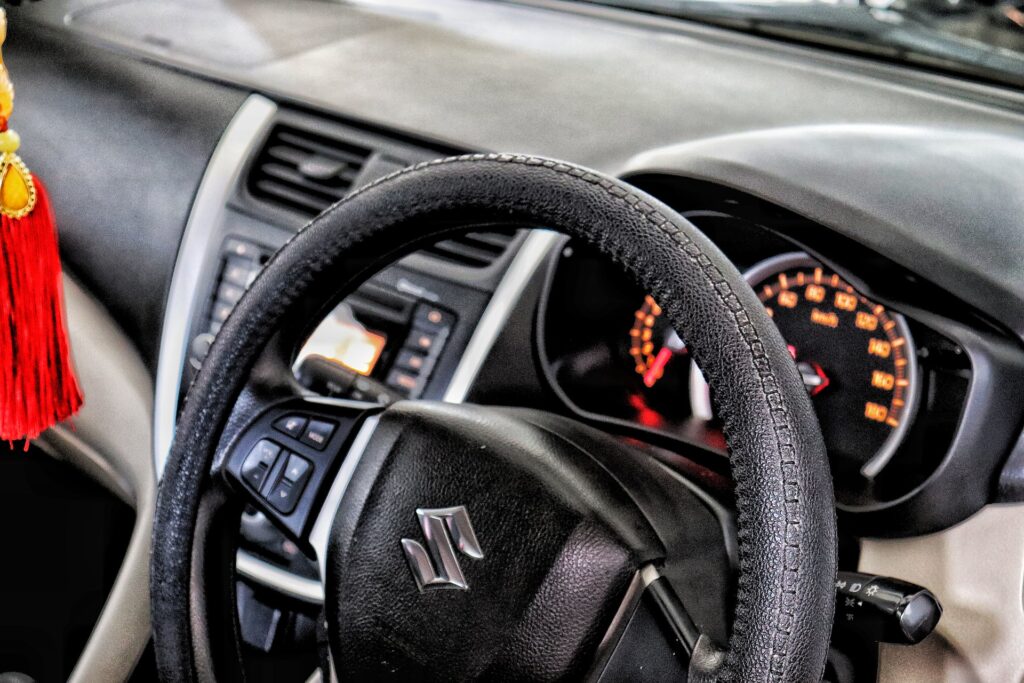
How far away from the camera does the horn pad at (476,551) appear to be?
78cm

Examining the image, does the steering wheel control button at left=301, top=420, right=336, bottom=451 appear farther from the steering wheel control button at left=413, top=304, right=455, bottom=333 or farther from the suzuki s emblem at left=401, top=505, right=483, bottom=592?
the steering wheel control button at left=413, top=304, right=455, bottom=333

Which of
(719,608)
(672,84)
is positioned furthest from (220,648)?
(672,84)

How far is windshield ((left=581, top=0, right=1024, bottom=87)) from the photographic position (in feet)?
4.34

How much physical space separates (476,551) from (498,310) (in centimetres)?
42

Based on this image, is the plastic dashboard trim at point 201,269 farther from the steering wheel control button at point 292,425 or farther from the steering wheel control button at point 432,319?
the steering wheel control button at point 292,425

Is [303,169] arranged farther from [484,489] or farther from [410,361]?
[484,489]

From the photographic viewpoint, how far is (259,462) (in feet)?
2.94

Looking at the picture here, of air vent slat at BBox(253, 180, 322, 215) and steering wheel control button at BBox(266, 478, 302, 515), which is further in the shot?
air vent slat at BBox(253, 180, 322, 215)

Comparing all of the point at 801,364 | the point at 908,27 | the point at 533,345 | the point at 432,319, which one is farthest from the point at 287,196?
the point at 908,27

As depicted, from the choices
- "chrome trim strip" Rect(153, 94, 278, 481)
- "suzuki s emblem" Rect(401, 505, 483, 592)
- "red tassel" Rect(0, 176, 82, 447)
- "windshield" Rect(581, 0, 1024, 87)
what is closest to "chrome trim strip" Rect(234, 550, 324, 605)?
"chrome trim strip" Rect(153, 94, 278, 481)

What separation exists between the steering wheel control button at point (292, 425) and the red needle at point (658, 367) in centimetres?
38

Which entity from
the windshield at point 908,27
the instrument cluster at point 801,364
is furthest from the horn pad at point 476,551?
the windshield at point 908,27

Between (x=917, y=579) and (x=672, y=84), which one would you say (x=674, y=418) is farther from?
(x=672, y=84)

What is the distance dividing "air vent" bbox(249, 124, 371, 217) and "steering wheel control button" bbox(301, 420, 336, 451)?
511 millimetres
